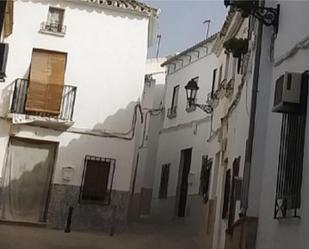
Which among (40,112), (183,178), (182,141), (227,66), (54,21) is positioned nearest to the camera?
(227,66)

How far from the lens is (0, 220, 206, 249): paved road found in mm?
13852

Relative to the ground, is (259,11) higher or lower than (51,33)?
lower

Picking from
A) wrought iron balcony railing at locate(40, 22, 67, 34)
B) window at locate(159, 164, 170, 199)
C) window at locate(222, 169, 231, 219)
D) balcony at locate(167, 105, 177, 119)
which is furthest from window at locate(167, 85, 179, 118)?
window at locate(222, 169, 231, 219)

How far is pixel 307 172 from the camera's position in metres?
6.71

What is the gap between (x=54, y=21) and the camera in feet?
63.6

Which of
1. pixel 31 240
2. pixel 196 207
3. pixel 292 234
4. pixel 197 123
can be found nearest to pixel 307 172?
pixel 292 234

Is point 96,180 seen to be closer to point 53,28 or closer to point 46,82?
point 46,82

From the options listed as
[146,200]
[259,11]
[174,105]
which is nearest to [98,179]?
[174,105]

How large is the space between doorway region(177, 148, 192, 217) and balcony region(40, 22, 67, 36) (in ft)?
25.5

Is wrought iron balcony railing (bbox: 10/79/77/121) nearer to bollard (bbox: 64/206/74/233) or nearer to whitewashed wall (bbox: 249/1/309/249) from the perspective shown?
bollard (bbox: 64/206/74/233)

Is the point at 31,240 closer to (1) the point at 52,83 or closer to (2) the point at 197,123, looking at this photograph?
(1) the point at 52,83

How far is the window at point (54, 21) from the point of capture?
19.2m

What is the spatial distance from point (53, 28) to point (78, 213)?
5.60m

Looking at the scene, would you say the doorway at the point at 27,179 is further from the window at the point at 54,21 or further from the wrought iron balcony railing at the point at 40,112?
the window at the point at 54,21
